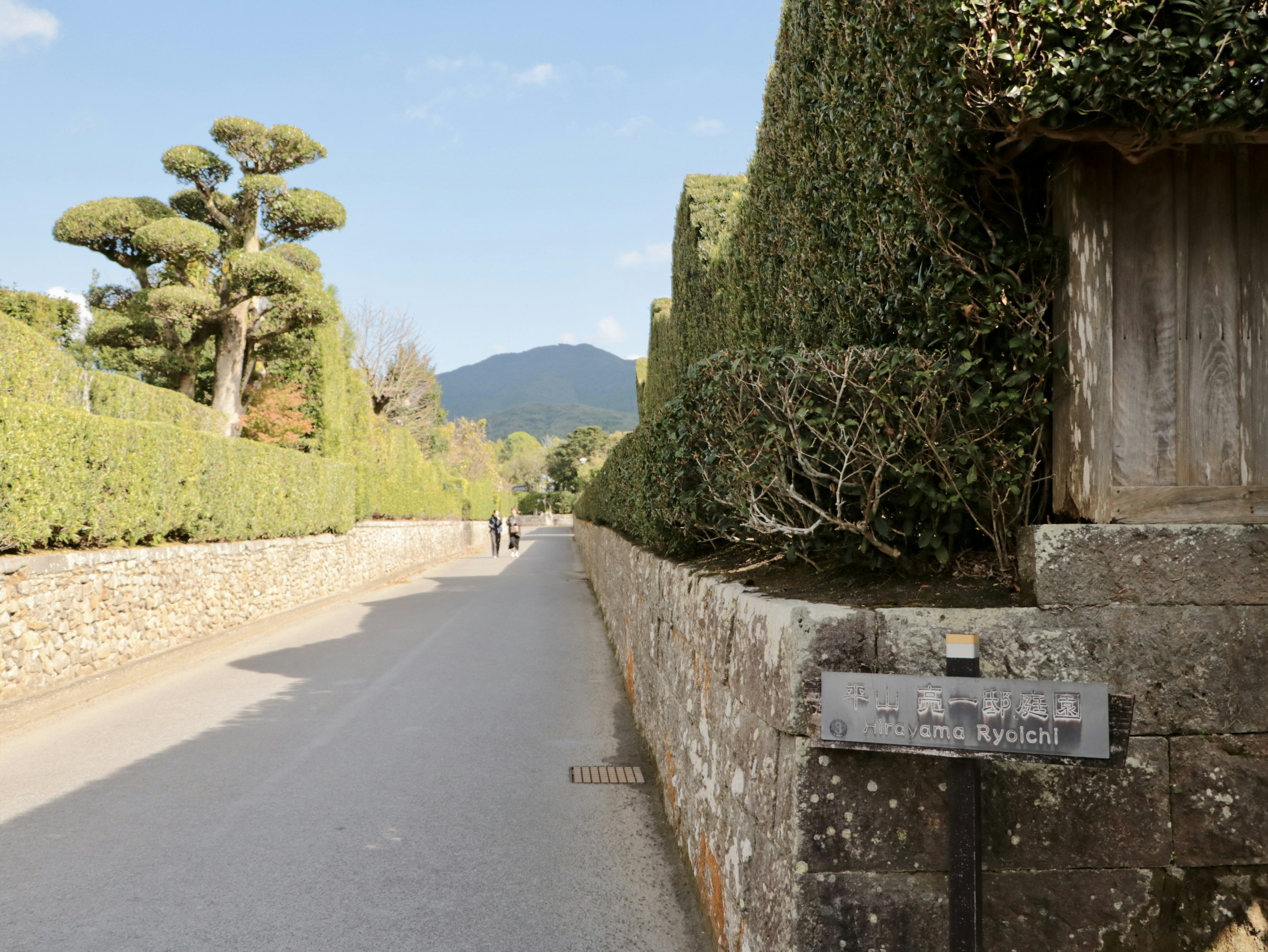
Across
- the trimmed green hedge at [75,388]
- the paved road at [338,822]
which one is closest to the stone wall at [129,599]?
the paved road at [338,822]

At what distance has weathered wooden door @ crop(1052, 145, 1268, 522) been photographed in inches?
116

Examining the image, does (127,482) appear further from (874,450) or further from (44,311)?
(44,311)

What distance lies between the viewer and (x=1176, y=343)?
2977mm

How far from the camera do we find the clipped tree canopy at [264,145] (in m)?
21.6

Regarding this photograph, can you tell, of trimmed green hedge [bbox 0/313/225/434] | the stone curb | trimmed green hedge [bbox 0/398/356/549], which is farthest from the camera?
trimmed green hedge [bbox 0/313/225/434]

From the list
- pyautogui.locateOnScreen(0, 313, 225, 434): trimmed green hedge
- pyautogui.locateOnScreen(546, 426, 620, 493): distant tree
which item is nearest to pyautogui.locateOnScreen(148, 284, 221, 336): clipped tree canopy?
pyautogui.locateOnScreen(0, 313, 225, 434): trimmed green hedge

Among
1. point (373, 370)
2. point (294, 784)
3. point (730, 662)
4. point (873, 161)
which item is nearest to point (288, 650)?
point (294, 784)

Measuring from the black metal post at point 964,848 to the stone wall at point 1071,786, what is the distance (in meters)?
0.18

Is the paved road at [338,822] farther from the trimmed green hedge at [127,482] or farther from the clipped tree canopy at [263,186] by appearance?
the clipped tree canopy at [263,186]

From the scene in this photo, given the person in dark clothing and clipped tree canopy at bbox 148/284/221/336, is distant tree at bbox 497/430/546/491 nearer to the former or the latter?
the person in dark clothing

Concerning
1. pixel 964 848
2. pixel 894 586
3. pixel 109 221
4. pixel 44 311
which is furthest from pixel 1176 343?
pixel 44 311

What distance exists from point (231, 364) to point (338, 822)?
20400 millimetres

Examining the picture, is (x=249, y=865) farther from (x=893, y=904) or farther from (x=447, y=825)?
(x=893, y=904)

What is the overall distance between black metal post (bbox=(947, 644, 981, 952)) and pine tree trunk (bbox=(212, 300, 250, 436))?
23.1 m
